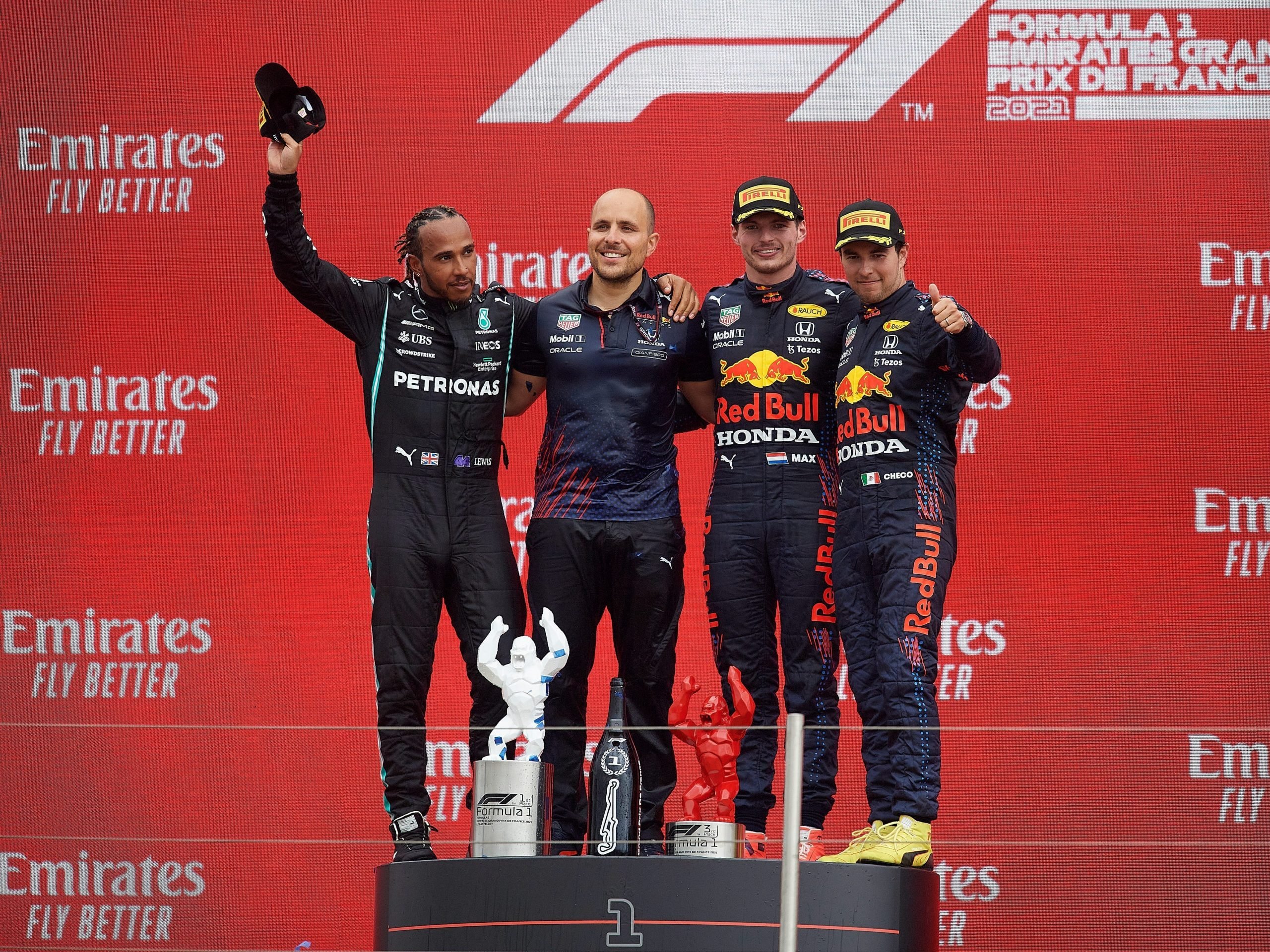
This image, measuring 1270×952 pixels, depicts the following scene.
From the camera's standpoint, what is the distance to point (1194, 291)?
4.46m

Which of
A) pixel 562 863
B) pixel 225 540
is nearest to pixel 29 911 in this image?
pixel 225 540

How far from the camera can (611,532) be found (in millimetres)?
3500

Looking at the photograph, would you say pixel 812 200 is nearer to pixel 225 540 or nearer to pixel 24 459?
pixel 225 540

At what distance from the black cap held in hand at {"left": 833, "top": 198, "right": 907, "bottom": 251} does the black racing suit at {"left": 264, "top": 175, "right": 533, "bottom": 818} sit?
72 cm

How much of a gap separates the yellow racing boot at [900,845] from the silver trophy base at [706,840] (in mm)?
228

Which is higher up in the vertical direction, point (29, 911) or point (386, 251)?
point (386, 251)

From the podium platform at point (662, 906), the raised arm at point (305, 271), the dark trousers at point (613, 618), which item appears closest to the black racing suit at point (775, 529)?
the dark trousers at point (613, 618)

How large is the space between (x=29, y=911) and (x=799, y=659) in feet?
7.22

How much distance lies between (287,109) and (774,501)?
1.23m

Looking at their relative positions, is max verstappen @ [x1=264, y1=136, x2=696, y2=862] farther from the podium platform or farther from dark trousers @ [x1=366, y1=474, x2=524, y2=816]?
the podium platform

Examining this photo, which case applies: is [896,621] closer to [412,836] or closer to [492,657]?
[492,657]

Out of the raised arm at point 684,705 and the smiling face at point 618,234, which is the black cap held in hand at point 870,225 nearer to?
the smiling face at point 618,234

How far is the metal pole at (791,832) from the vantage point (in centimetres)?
258

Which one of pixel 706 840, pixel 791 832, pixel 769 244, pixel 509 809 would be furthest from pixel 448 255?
pixel 791 832
